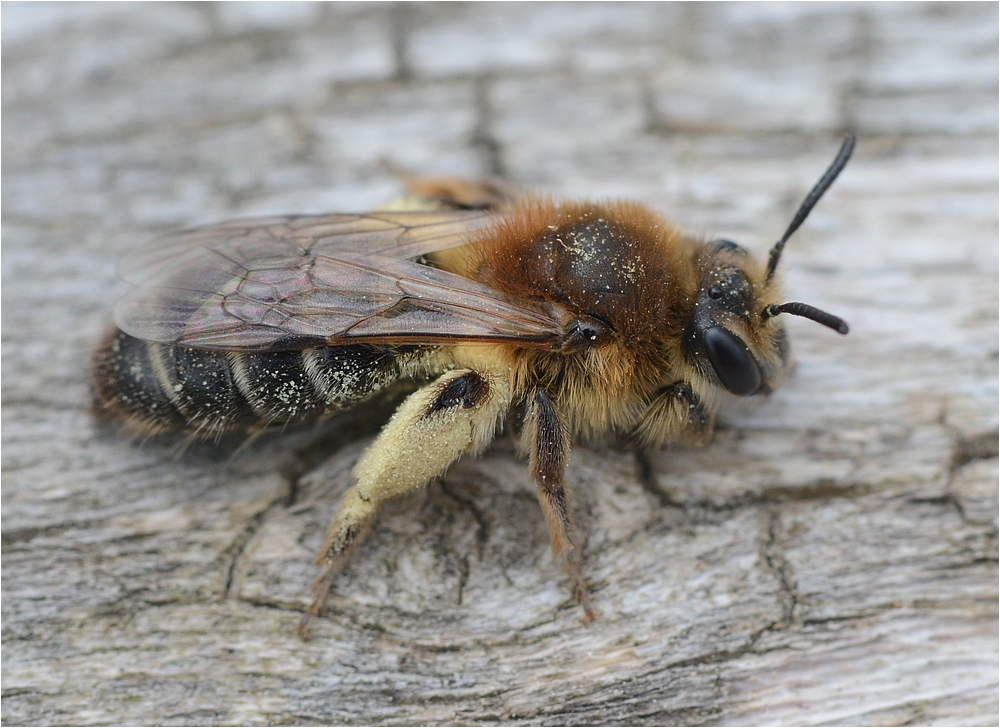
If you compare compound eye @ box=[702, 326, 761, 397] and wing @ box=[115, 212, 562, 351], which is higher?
wing @ box=[115, 212, 562, 351]

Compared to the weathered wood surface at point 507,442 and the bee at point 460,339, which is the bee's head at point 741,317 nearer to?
the bee at point 460,339

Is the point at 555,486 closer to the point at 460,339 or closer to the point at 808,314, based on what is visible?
the point at 460,339

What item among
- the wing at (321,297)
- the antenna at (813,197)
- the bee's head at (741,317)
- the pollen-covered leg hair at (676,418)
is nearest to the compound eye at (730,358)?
the bee's head at (741,317)

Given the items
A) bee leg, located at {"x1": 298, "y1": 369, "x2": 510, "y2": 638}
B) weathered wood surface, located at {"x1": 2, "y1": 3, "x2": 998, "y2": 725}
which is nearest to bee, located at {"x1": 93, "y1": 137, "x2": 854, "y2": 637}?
bee leg, located at {"x1": 298, "y1": 369, "x2": 510, "y2": 638}

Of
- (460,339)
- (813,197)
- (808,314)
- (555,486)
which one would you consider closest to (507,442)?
(555,486)

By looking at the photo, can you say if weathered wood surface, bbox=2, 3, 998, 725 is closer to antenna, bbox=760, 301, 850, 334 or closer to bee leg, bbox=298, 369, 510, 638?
bee leg, bbox=298, 369, 510, 638

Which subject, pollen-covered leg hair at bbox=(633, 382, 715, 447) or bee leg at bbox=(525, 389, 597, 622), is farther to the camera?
pollen-covered leg hair at bbox=(633, 382, 715, 447)

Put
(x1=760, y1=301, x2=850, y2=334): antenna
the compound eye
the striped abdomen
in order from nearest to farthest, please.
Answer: (x1=760, y1=301, x2=850, y2=334): antenna, the compound eye, the striped abdomen

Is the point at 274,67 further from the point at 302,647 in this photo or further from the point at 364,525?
the point at 302,647
